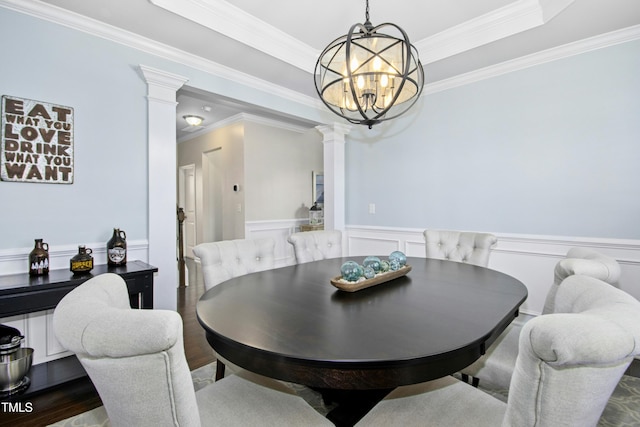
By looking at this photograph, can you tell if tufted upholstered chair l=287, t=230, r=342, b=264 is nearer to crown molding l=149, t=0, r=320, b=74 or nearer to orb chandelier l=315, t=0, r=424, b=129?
orb chandelier l=315, t=0, r=424, b=129

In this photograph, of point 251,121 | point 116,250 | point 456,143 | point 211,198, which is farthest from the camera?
point 211,198

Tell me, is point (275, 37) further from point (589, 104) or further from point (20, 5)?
point (589, 104)

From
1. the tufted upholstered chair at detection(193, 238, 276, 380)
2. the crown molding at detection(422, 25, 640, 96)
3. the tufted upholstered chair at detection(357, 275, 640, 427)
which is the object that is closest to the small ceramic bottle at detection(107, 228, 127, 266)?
the tufted upholstered chair at detection(193, 238, 276, 380)

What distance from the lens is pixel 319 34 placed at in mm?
2768

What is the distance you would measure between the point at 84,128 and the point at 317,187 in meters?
3.95

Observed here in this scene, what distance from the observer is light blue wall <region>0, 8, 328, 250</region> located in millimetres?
2051

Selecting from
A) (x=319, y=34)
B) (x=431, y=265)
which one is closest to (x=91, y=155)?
(x=319, y=34)

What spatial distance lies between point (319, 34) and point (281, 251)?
3.38 meters

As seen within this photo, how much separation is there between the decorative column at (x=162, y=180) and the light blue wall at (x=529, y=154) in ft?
8.23

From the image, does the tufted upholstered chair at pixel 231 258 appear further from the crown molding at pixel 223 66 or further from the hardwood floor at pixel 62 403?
the crown molding at pixel 223 66

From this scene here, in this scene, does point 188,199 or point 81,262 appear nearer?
point 81,262

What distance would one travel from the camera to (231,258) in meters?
1.98

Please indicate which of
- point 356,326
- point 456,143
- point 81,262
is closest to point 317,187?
point 456,143

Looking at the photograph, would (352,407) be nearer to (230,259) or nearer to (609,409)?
(230,259)
